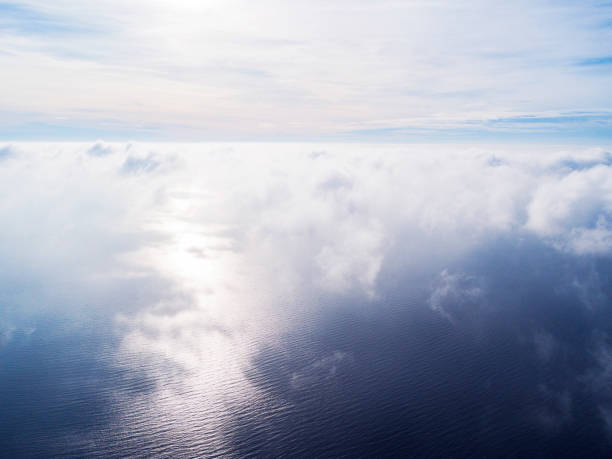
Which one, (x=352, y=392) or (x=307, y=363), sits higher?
(x=307, y=363)

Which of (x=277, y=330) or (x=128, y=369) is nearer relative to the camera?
(x=128, y=369)

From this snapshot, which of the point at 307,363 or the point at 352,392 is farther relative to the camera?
the point at 307,363

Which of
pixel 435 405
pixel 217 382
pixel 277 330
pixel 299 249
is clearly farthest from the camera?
pixel 299 249

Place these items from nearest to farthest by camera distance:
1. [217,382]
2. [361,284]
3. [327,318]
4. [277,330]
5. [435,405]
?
[435,405], [217,382], [277,330], [327,318], [361,284]

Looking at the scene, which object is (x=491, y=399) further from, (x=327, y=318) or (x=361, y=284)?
(x=361, y=284)

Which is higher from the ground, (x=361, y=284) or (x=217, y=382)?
(x=361, y=284)

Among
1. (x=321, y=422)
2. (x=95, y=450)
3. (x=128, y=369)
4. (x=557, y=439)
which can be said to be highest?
(x=128, y=369)

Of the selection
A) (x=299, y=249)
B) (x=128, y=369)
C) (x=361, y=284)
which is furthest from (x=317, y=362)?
(x=299, y=249)

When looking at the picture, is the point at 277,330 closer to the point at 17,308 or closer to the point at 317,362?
the point at 317,362
